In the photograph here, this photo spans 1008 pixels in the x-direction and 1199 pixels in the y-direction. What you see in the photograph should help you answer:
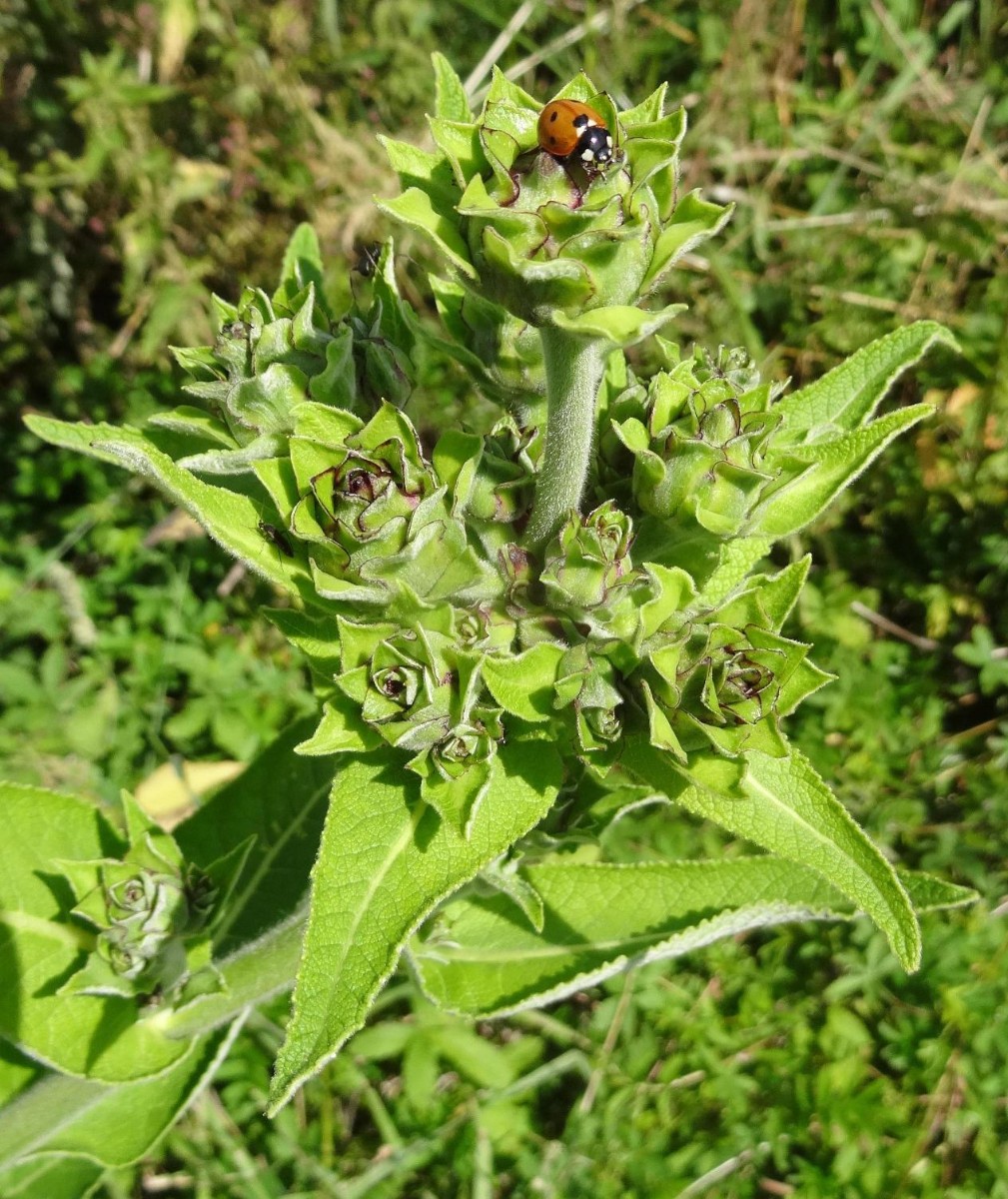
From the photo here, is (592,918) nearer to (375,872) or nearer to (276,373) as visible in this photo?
(375,872)

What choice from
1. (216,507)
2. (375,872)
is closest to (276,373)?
(216,507)

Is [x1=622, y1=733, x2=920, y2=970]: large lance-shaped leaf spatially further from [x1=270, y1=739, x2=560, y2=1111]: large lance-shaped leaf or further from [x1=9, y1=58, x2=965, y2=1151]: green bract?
[x1=270, y1=739, x2=560, y2=1111]: large lance-shaped leaf

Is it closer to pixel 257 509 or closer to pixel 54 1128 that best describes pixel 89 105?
pixel 257 509

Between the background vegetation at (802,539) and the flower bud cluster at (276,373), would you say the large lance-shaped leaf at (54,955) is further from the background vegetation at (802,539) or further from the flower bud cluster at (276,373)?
the background vegetation at (802,539)

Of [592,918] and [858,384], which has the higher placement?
[858,384]

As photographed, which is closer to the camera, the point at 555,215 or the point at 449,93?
the point at 555,215

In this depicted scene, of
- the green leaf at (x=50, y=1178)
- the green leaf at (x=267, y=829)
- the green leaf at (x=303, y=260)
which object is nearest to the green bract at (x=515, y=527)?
the green leaf at (x=303, y=260)
